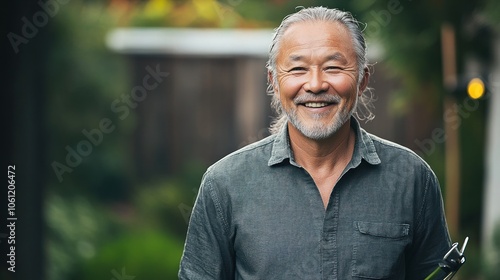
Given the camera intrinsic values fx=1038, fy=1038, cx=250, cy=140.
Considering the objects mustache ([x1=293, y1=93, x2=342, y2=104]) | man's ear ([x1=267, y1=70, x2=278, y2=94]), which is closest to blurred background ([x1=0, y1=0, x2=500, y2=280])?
man's ear ([x1=267, y1=70, x2=278, y2=94])

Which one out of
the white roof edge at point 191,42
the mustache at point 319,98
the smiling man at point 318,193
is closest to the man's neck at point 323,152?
the smiling man at point 318,193

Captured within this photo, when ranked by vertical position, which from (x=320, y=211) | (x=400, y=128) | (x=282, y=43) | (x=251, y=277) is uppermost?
(x=400, y=128)

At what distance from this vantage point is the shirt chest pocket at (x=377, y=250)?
2697 millimetres

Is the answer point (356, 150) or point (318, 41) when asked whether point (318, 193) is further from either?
point (318, 41)

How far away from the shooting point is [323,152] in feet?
9.23

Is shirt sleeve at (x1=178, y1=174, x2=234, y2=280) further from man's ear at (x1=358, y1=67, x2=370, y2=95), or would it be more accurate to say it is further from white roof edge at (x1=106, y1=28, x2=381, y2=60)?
white roof edge at (x1=106, y1=28, x2=381, y2=60)

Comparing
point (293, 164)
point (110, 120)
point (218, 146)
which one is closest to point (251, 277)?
point (293, 164)

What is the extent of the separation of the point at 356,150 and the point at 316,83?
256 millimetres

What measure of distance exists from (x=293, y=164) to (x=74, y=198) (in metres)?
6.90

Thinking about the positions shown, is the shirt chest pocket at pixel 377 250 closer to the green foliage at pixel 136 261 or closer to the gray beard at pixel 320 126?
the gray beard at pixel 320 126

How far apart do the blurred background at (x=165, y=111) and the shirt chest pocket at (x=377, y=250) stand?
355cm

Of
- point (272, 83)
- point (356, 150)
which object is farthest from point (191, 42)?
point (356, 150)

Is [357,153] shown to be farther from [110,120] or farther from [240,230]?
[110,120]

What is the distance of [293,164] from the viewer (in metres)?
2.82
